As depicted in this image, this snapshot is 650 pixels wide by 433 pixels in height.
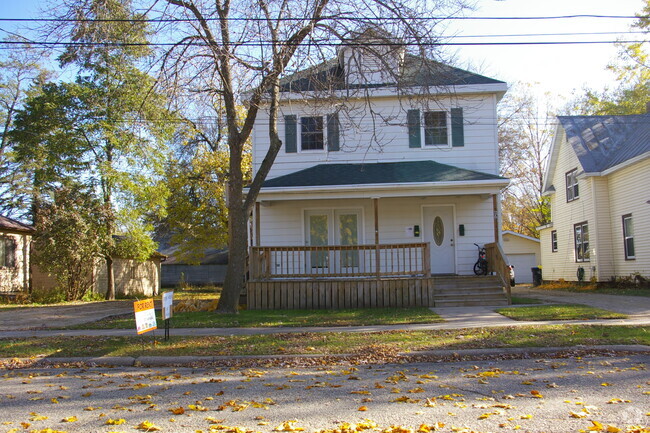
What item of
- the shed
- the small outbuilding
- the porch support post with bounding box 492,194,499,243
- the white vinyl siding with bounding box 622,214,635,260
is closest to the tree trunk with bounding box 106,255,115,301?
the small outbuilding

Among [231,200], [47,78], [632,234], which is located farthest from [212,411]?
[47,78]

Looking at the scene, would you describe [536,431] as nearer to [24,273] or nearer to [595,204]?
[595,204]

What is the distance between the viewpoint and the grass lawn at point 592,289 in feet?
57.6

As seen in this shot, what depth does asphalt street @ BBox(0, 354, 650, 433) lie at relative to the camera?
191 inches

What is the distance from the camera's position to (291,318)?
1237 centimetres

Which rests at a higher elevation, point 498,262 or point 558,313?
point 498,262

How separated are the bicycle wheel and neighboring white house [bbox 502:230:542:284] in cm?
1740

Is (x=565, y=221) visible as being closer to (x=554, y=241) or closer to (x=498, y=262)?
(x=554, y=241)

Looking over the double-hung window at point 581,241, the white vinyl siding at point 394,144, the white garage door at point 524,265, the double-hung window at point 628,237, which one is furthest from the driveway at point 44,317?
the white garage door at point 524,265

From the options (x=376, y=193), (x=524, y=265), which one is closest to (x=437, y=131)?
(x=376, y=193)

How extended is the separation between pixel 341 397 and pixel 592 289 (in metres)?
17.9

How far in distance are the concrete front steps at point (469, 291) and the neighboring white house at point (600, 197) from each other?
7787 mm

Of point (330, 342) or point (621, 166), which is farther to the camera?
Answer: point (621, 166)

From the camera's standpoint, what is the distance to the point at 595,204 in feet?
70.5
